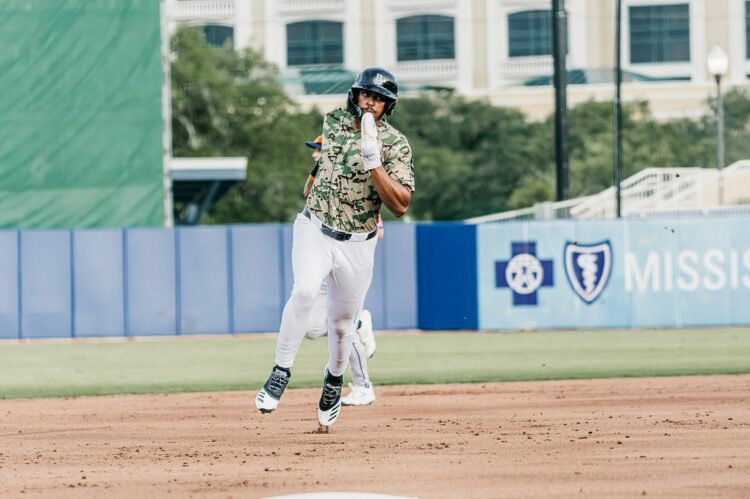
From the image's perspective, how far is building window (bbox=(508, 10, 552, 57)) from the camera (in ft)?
161

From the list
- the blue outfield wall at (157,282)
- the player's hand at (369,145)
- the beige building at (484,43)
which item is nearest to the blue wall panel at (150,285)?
the blue outfield wall at (157,282)

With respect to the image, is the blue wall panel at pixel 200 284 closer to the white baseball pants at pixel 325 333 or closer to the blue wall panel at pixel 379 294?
the blue wall panel at pixel 379 294

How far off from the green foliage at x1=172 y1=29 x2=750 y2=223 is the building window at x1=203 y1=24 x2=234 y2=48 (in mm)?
3521

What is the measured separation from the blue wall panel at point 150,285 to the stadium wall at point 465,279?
1 cm

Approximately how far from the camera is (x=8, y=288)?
18469 millimetres

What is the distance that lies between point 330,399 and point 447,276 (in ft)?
37.1

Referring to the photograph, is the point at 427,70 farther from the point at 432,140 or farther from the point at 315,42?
the point at 432,140

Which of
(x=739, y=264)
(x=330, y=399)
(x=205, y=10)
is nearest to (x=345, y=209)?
(x=330, y=399)

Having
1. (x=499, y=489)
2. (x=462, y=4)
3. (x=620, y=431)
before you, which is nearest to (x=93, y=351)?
(x=620, y=431)

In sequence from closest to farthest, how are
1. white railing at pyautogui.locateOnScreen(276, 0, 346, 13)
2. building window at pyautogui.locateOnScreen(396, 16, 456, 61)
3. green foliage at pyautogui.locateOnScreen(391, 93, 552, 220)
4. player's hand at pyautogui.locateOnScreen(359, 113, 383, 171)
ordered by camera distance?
player's hand at pyautogui.locateOnScreen(359, 113, 383, 171) < green foliage at pyautogui.locateOnScreen(391, 93, 552, 220) < white railing at pyautogui.locateOnScreen(276, 0, 346, 13) < building window at pyautogui.locateOnScreen(396, 16, 456, 61)

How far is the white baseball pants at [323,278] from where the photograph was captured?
7.15 metres

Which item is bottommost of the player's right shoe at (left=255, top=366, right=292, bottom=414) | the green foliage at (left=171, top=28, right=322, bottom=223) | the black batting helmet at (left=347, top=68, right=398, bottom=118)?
the player's right shoe at (left=255, top=366, right=292, bottom=414)

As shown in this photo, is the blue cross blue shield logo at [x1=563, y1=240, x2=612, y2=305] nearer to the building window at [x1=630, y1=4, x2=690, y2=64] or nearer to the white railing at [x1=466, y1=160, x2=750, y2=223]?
the white railing at [x1=466, y1=160, x2=750, y2=223]

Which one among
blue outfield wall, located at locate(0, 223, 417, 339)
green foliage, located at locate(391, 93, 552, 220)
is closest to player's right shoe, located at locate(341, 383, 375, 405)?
blue outfield wall, located at locate(0, 223, 417, 339)
